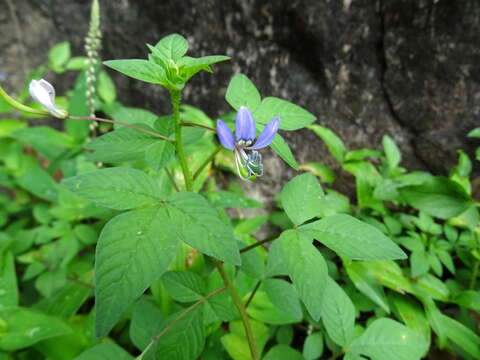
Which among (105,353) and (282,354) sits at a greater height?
(105,353)

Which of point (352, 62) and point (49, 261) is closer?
point (49, 261)

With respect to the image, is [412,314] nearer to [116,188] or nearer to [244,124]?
[244,124]

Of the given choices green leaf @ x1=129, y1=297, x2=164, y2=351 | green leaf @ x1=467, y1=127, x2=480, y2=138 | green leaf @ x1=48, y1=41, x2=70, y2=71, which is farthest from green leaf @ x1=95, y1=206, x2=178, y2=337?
green leaf @ x1=48, y1=41, x2=70, y2=71

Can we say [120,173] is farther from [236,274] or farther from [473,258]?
[473,258]

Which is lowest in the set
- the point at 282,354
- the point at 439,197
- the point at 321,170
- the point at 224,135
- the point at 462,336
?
the point at 462,336

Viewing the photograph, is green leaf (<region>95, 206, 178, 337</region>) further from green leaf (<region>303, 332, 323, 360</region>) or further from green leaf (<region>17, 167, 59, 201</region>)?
green leaf (<region>17, 167, 59, 201</region>)

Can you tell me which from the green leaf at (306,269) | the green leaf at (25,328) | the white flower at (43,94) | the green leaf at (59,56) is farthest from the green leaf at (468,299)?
the green leaf at (59,56)

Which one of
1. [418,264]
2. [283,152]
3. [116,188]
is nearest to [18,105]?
[116,188]

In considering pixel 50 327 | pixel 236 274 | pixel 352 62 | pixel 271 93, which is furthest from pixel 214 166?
pixel 50 327
